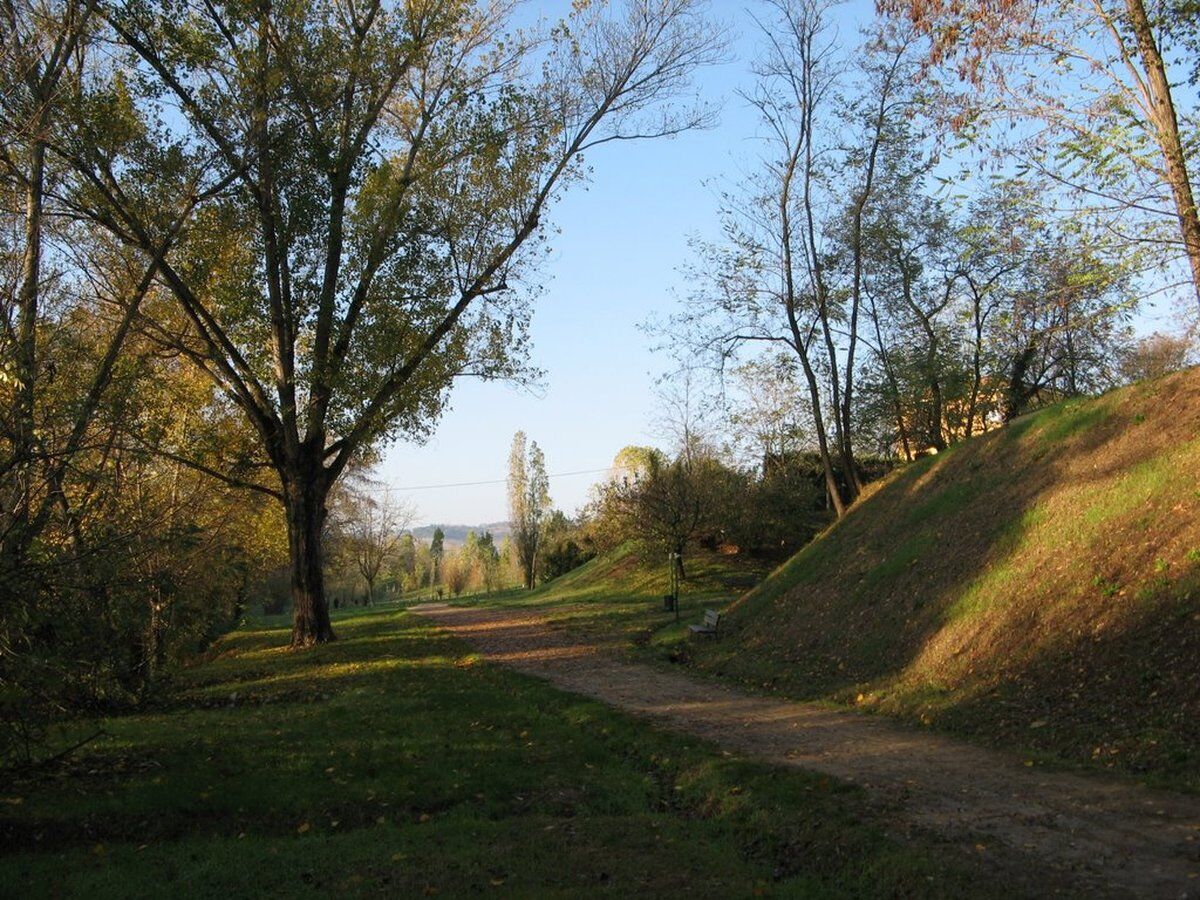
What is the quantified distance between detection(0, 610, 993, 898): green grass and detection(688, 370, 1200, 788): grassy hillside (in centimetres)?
299

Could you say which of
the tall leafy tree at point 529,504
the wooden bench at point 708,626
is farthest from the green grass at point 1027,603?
the tall leafy tree at point 529,504

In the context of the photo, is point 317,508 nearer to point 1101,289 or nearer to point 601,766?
point 601,766

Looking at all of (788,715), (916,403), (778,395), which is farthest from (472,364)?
(778,395)

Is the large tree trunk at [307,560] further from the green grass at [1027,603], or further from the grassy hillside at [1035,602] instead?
the grassy hillside at [1035,602]

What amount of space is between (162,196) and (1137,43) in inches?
579

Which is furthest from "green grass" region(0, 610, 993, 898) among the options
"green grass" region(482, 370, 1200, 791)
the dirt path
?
"green grass" region(482, 370, 1200, 791)

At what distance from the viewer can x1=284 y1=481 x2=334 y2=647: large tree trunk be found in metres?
19.1

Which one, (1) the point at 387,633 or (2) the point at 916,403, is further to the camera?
(2) the point at 916,403

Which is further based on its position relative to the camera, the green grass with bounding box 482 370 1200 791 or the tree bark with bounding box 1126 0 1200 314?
the tree bark with bounding box 1126 0 1200 314

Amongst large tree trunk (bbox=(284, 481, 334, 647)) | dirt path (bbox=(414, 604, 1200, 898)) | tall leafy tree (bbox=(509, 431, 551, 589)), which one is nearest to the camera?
dirt path (bbox=(414, 604, 1200, 898))

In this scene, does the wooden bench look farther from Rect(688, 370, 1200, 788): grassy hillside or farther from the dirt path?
the dirt path

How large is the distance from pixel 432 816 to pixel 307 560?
44.3 ft

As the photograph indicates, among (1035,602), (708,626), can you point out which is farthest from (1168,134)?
(708,626)

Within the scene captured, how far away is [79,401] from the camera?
26.5 ft
